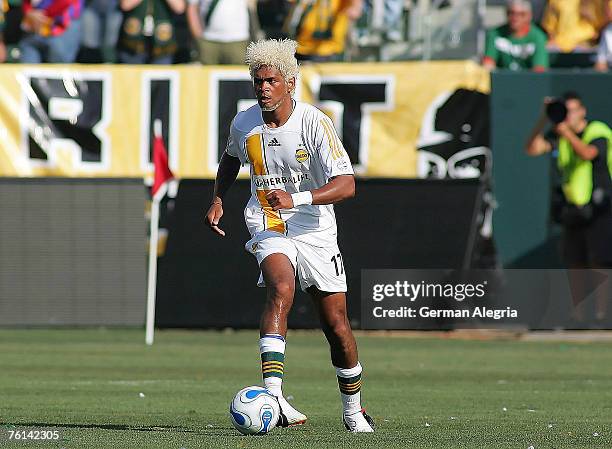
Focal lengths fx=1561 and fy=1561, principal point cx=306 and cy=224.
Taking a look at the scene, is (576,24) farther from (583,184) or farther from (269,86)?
(269,86)

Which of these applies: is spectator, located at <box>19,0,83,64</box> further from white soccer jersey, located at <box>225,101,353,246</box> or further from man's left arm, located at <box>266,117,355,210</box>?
man's left arm, located at <box>266,117,355,210</box>

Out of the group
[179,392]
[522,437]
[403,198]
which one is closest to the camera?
[522,437]

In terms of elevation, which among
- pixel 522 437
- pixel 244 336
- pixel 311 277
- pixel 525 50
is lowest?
pixel 244 336

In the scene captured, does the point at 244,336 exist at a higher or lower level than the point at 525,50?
lower

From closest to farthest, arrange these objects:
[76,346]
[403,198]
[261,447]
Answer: [261,447] → [76,346] → [403,198]

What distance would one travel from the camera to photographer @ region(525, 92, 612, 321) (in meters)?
20.0

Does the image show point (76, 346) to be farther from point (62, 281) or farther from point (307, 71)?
point (307, 71)

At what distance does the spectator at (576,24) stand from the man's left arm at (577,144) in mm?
2333

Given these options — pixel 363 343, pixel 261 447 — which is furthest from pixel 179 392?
pixel 363 343

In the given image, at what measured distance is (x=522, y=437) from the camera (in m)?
9.04

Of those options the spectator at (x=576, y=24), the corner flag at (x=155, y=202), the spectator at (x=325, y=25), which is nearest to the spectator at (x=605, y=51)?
the spectator at (x=576, y=24)

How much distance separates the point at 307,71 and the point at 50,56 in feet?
12.5

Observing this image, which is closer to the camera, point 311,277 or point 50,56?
point 311,277

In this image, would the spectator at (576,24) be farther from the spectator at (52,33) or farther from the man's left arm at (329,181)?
the man's left arm at (329,181)
